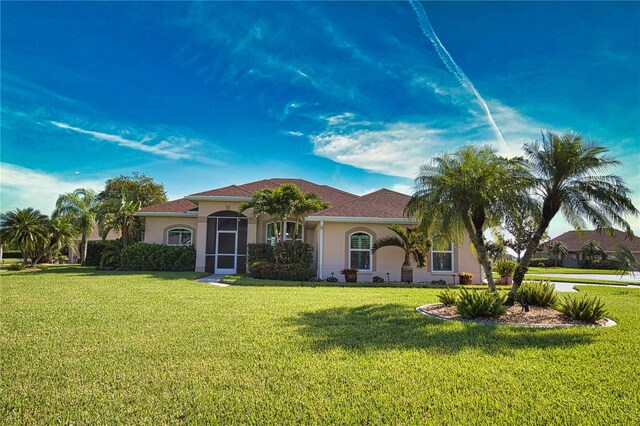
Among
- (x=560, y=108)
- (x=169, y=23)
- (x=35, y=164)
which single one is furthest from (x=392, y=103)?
(x=35, y=164)

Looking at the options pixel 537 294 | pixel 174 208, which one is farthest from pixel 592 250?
pixel 174 208

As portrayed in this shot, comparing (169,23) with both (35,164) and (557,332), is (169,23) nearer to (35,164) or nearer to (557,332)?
(35,164)

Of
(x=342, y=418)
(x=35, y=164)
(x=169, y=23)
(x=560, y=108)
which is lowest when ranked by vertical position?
(x=342, y=418)

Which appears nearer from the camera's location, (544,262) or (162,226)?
(162,226)

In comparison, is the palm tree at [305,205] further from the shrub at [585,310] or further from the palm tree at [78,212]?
the palm tree at [78,212]

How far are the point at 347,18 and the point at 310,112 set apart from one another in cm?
543

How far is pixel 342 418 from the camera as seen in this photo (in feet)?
11.7

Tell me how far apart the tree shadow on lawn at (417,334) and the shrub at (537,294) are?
2.67 meters

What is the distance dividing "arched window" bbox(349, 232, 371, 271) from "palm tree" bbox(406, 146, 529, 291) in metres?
7.19

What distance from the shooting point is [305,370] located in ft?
15.8

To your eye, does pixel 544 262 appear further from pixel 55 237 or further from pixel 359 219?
pixel 55 237

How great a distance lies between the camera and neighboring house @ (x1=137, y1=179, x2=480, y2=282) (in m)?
→ 19.4

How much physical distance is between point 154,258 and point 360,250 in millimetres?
12627

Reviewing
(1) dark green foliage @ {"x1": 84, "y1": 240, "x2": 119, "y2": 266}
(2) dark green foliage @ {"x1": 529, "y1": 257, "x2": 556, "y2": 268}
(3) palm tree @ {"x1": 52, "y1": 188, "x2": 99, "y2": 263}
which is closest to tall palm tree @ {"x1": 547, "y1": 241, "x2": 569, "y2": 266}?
(2) dark green foliage @ {"x1": 529, "y1": 257, "x2": 556, "y2": 268}
